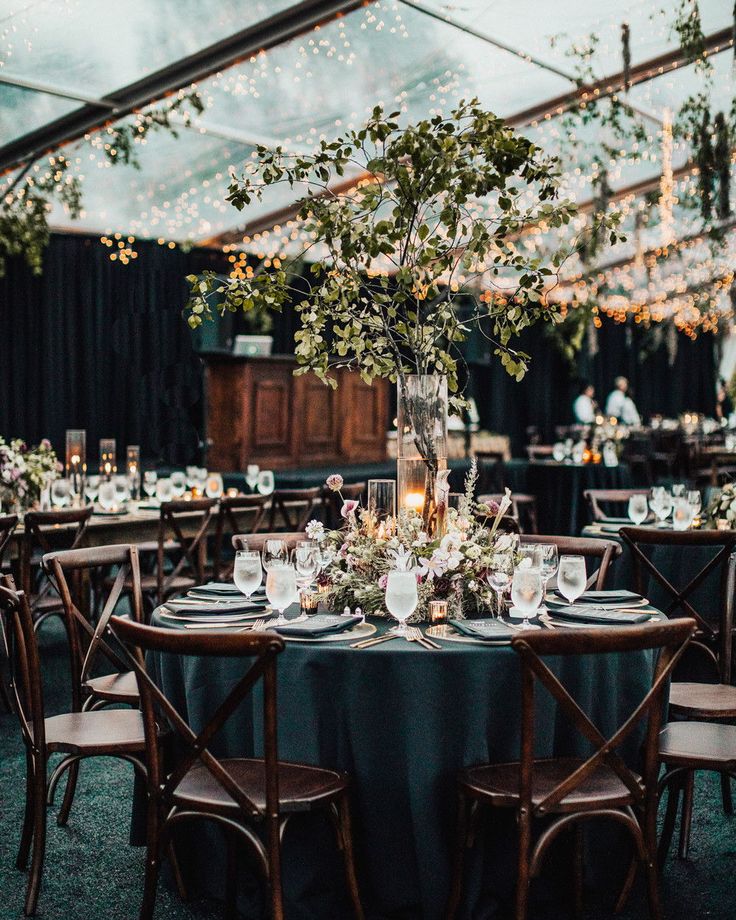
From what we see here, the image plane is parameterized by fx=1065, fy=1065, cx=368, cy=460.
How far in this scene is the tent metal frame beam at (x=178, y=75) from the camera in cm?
724

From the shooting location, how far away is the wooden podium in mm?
9938

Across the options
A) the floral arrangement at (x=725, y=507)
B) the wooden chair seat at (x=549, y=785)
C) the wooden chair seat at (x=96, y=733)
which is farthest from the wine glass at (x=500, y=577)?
the floral arrangement at (x=725, y=507)

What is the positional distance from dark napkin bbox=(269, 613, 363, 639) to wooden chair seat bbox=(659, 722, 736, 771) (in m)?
0.86

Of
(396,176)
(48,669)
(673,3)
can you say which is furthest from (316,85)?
(396,176)

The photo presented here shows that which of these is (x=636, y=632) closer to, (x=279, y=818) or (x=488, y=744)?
(x=488, y=744)

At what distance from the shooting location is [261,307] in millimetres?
2939

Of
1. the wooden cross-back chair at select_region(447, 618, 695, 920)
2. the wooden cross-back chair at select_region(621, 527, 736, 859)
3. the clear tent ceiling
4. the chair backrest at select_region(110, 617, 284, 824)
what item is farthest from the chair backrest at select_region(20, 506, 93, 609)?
the clear tent ceiling

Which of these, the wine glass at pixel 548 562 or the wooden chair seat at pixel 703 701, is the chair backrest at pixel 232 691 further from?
the wooden chair seat at pixel 703 701

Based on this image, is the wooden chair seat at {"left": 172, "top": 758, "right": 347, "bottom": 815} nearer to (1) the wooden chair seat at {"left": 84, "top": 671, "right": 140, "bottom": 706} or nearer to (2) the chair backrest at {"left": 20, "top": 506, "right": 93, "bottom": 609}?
(1) the wooden chair seat at {"left": 84, "top": 671, "right": 140, "bottom": 706}

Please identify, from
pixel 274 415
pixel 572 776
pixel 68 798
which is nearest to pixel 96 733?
pixel 68 798

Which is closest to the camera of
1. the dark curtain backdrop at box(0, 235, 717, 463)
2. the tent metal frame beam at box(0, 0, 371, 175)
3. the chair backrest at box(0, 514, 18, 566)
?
the chair backrest at box(0, 514, 18, 566)

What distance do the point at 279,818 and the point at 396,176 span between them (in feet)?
5.41

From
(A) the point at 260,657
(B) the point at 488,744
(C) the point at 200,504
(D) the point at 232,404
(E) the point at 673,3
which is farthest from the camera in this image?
(D) the point at 232,404

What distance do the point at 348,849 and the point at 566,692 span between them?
0.66 meters
